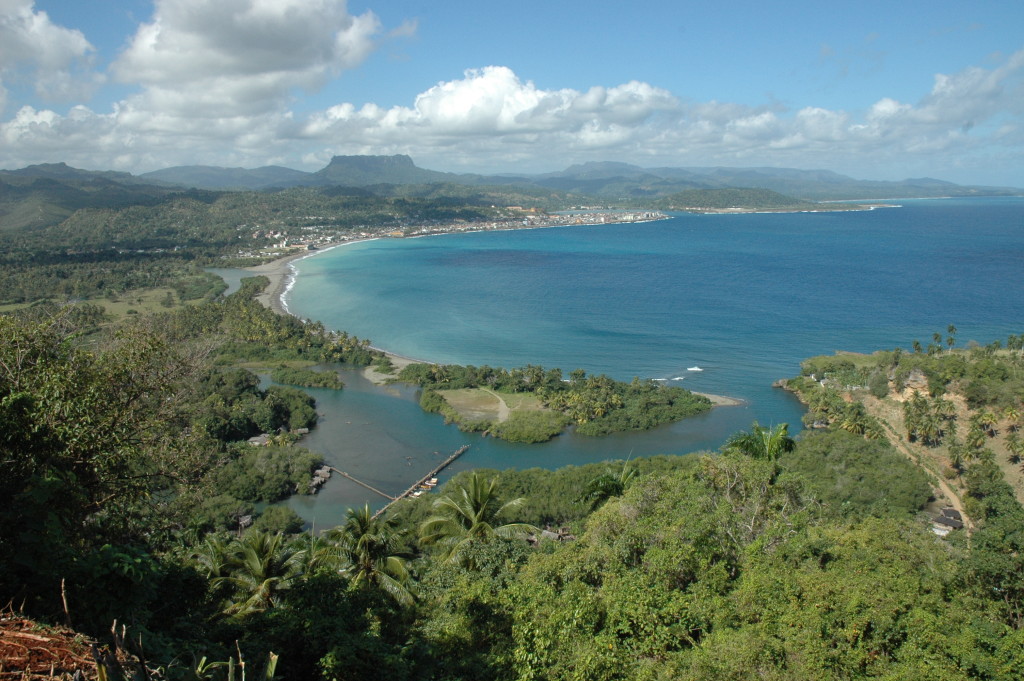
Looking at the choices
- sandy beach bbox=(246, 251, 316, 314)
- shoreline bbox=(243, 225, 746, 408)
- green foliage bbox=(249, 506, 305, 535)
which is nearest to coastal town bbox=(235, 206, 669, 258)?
shoreline bbox=(243, 225, 746, 408)

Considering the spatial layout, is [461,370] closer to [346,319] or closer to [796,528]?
[346,319]

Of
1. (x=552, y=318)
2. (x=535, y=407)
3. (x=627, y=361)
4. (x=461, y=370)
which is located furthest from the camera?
(x=552, y=318)

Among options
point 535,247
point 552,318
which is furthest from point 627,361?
point 535,247

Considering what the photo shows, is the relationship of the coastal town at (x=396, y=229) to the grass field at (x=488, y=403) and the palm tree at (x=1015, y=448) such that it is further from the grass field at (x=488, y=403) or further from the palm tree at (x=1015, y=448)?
the palm tree at (x=1015, y=448)

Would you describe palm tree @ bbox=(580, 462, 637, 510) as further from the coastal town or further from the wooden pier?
the coastal town

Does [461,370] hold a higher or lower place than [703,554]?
lower

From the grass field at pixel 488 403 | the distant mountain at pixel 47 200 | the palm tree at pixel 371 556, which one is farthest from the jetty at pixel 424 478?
the distant mountain at pixel 47 200

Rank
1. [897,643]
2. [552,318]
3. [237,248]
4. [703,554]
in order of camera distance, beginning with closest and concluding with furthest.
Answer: [897,643], [703,554], [552,318], [237,248]
